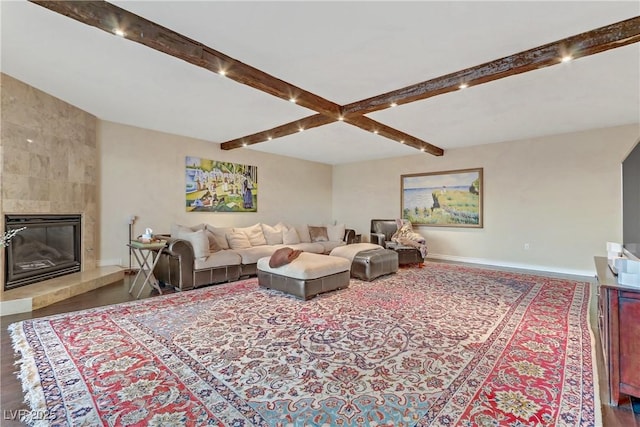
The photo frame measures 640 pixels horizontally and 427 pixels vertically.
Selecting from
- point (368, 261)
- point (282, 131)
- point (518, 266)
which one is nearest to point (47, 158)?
point (282, 131)

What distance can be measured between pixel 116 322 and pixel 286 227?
4012mm

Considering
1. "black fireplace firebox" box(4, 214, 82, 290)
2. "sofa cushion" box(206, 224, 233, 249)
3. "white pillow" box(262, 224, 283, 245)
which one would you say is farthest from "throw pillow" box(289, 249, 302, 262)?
"black fireplace firebox" box(4, 214, 82, 290)

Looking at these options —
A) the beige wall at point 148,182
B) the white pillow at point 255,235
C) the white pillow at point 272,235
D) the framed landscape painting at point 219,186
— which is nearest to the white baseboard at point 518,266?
the white pillow at point 272,235

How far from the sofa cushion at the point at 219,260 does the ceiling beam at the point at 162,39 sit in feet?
8.46

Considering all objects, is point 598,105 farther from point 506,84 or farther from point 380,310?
point 380,310

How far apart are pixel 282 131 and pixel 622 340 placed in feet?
16.3

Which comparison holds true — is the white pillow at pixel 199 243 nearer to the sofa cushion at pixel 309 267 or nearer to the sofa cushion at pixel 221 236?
the sofa cushion at pixel 221 236

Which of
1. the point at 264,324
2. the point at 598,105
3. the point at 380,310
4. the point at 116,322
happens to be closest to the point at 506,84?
the point at 598,105

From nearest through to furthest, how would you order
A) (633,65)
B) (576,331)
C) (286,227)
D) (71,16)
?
(71,16) < (576,331) < (633,65) < (286,227)

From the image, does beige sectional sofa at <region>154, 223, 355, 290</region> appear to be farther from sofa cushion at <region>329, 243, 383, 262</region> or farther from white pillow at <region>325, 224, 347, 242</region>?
sofa cushion at <region>329, 243, 383, 262</region>

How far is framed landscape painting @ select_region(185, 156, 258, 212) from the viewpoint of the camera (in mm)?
6141

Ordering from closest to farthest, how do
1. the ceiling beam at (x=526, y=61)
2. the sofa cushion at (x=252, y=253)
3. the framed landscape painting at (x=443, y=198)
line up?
the ceiling beam at (x=526, y=61), the sofa cushion at (x=252, y=253), the framed landscape painting at (x=443, y=198)

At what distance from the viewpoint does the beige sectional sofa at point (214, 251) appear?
13.9 feet

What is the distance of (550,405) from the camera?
5.63ft
